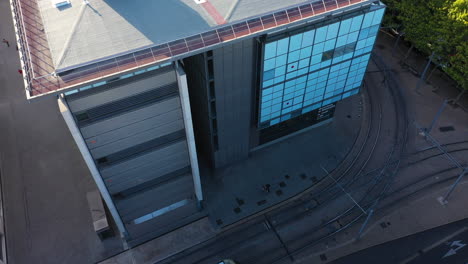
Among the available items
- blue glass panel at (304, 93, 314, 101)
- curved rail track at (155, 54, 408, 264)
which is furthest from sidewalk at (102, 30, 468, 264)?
blue glass panel at (304, 93, 314, 101)

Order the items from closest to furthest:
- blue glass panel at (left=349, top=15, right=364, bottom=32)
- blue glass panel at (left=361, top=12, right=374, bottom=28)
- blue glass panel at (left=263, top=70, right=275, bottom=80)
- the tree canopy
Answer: blue glass panel at (left=349, top=15, right=364, bottom=32) → blue glass panel at (left=361, top=12, right=374, bottom=28) → blue glass panel at (left=263, top=70, right=275, bottom=80) → the tree canopy

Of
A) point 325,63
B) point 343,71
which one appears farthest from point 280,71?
point 343,71

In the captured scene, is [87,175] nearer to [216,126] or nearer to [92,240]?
[92,240]

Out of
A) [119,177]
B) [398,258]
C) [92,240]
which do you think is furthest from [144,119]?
[398,258]

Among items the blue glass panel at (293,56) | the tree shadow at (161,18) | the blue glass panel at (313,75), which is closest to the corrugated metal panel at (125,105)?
the tree shadow at (161,18)

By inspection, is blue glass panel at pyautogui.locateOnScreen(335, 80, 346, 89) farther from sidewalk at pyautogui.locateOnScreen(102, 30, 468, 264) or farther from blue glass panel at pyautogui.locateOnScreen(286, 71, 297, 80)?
sidewalk at pyautogui.locateOnScreen(102, 30, 468, 264)

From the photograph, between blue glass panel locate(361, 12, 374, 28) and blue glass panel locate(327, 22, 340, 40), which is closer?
blue glass panel locate(327, 22, 340, 40)
